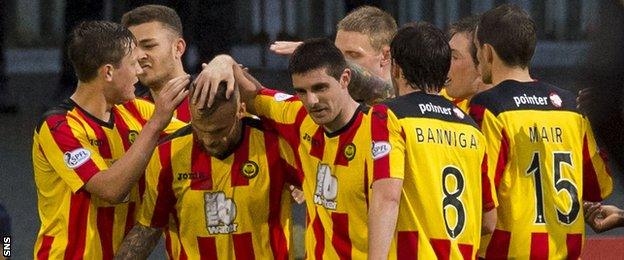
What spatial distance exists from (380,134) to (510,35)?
663 millimetres

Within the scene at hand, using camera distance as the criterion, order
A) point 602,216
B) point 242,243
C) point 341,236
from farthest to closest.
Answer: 1. point 602,216
2. point 242,243
3. point 341,236

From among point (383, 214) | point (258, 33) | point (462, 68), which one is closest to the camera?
point (383, 214)

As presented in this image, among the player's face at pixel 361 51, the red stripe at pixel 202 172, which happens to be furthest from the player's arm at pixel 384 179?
the player's face at pixel 361 51

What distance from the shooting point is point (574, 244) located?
3.99m

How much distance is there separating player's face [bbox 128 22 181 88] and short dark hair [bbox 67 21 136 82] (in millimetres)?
476

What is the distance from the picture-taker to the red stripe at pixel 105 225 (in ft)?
12.9

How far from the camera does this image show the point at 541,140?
3.86m

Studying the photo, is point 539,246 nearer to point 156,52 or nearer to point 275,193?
point 275,193

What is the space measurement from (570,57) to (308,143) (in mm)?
7949

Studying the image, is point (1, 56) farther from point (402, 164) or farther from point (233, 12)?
point (402, 164)

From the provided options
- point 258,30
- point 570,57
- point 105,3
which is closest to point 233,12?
point 258,30

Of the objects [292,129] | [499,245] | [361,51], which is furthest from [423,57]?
[361,51]

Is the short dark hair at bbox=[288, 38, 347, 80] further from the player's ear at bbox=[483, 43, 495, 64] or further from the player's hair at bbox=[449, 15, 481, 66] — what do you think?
the player's hair at bbox=[449, 15, 481, 66]

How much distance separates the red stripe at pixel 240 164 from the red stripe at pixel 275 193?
0.20ft
